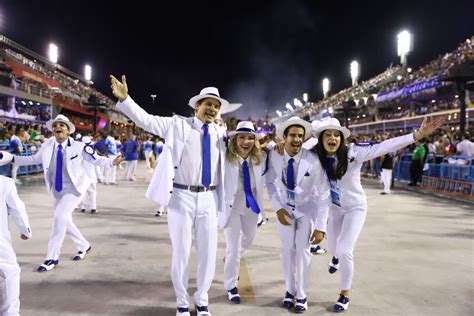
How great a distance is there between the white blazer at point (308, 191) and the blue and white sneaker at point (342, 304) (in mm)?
786

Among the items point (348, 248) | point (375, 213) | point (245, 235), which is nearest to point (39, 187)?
point (375, 213)

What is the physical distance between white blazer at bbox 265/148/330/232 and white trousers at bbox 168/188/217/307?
0.74 meters

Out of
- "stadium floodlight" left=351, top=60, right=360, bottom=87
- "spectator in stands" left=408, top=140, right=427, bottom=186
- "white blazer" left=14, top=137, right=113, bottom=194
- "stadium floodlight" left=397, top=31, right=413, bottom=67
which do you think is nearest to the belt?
"white blazer" left=14, top=137, right=113, bottom=194

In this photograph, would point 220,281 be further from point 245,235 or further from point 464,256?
point 464,256

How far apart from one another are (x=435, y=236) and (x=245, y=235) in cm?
480

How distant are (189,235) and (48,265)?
103 inches

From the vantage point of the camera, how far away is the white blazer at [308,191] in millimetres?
4191

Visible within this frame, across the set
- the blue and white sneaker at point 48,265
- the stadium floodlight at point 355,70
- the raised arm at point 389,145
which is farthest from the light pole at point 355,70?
the blue and white sneaker at point 48,265

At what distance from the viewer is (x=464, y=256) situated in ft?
21.0

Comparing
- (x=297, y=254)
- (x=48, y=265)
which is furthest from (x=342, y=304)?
(x=48, y=265)

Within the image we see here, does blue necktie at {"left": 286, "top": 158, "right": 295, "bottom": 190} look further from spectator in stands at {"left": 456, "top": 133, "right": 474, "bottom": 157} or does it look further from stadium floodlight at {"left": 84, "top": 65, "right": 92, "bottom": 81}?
stadium floodlight at {"left": 84, "top": 65, "right": 92, "bottom": 81}

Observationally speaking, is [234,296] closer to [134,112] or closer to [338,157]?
[338,157]

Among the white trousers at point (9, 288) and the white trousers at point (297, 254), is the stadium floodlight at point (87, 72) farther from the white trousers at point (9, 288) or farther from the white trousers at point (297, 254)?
the white trousers at point (9, 288)

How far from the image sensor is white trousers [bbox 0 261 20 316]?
10.3 feet
